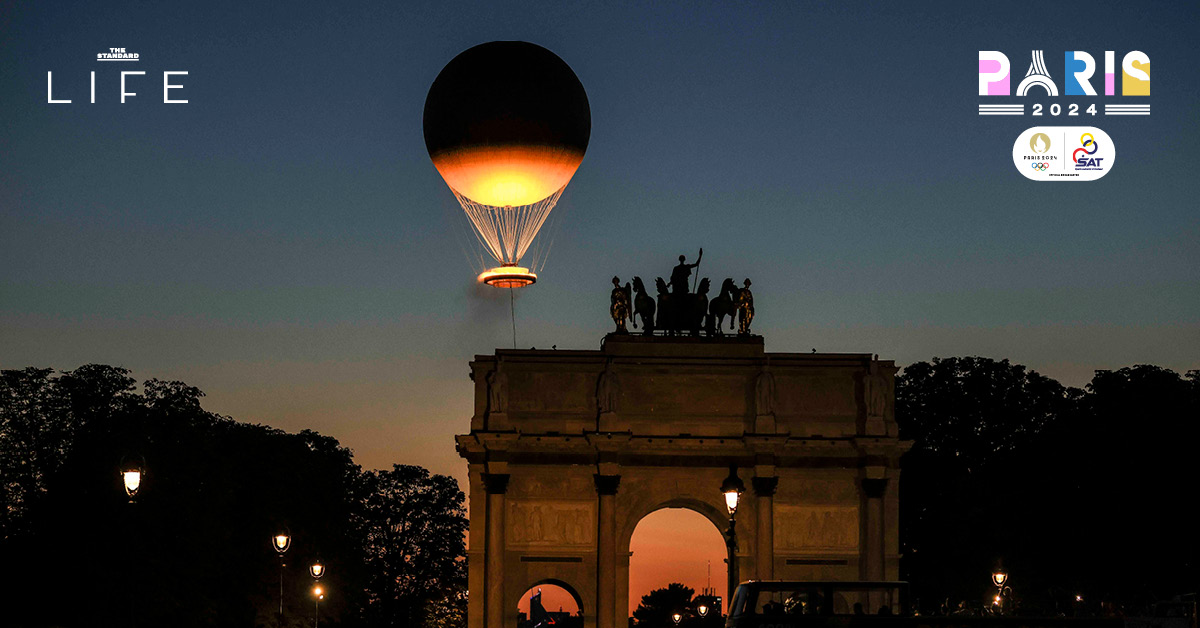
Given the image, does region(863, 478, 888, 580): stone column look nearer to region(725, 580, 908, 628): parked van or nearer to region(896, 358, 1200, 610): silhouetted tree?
region(896, 358, 1200, 610): silhouetted tree

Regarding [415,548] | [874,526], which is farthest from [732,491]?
[415,548]

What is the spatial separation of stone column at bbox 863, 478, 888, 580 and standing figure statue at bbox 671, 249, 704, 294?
10.0m

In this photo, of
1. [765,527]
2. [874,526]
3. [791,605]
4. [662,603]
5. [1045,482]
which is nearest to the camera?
[791,605]

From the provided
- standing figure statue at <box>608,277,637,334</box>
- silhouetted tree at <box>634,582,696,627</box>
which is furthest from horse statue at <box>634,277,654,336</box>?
silhouetted tree at <box>634,582,696,627</box>

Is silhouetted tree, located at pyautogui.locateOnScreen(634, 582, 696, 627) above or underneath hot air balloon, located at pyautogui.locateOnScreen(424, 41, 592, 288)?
underneath

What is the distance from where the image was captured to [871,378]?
2783 inches

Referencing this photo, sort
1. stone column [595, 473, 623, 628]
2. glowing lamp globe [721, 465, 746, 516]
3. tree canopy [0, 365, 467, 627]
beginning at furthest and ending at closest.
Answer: stone column [595, 473, 623, 628] < tree canopy [0, 365, 467, 627] < glowing lamp globe [721, 465, 746, 516]

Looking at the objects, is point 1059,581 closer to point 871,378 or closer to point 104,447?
point 871,378

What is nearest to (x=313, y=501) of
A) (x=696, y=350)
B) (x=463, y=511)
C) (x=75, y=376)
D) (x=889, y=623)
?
(x=75, y=376)

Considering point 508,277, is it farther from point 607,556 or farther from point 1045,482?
point 1045,482

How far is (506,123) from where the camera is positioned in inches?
1907

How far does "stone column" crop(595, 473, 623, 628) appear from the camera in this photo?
69562 mm

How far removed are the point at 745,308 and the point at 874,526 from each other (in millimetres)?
9465

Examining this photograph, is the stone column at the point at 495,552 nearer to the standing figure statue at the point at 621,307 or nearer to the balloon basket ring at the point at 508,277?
the standing figure statue at the point at 621,307
